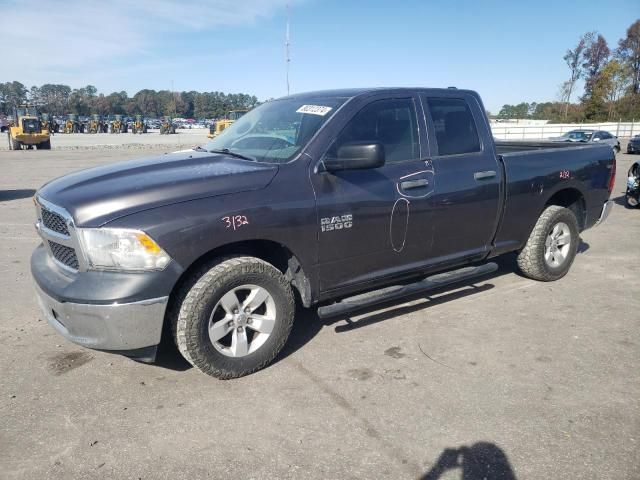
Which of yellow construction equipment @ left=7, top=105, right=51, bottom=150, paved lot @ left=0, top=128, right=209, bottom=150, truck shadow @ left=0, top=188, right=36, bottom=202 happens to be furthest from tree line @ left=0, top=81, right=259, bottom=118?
truck shadow @ left=0, top=188, right=36, bottom=202

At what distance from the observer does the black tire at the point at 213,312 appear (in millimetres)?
3166

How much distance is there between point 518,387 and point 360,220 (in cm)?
154

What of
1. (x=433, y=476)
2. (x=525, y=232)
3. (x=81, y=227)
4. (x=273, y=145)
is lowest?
(x=433, y=476)

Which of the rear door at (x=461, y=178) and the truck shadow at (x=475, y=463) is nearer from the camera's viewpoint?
the truck shadow at (x=475, y=463)

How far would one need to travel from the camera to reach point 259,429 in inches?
113

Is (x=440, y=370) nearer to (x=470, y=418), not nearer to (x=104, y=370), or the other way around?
(x=470, y=418)

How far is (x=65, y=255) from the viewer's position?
3260 mm

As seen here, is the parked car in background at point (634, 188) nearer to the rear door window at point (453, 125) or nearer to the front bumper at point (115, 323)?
the rear door window at point (453, 125)

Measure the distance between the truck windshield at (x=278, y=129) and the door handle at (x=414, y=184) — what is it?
2.57 ft

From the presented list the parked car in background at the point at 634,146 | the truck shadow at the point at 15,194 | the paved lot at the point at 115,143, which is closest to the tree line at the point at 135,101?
the paved lot at the point at 115,143

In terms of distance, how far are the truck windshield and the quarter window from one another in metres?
0.21

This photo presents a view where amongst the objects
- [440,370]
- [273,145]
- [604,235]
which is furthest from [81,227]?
[604,235]

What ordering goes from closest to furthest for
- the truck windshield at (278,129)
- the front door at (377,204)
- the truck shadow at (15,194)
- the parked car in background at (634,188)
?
the front door at (377,204) → the truck windshield at (278,129) → the parked car in background at (634,188) → the truck shadow at (15,194)

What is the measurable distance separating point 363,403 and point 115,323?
1560 mm
